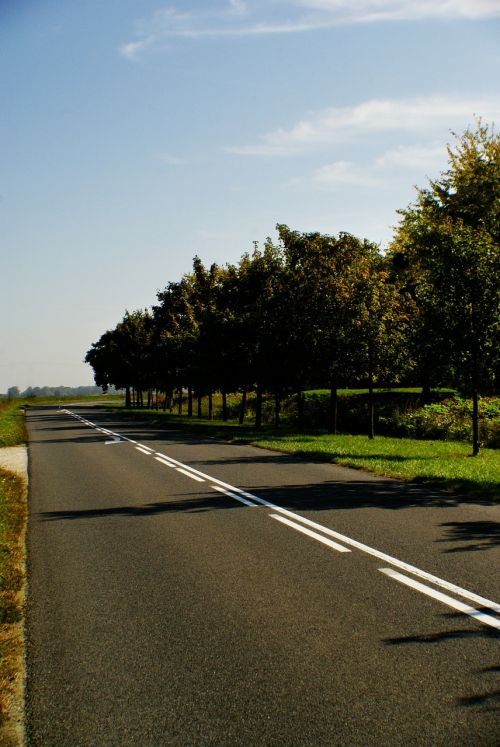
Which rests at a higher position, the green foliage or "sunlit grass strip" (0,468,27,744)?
the green foliage

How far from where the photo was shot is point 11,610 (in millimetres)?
5902

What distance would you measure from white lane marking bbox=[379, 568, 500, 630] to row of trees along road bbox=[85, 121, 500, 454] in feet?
40.4

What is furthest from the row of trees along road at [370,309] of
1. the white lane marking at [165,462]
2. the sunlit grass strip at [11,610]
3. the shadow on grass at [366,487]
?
the sunlit grass strip at [11,610]

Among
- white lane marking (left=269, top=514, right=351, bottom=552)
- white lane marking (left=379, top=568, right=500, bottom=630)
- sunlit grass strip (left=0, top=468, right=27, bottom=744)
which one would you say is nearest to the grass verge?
white lane marking (left=269, top=514, right=351, bottom=552)

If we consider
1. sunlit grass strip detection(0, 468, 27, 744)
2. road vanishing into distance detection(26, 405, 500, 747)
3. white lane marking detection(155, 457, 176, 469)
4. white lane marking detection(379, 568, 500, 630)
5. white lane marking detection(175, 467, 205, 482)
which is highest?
white lane marking detection(379, 568, 500, 630)

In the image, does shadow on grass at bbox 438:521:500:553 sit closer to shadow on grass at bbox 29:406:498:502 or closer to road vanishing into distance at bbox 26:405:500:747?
road vanishing into distance at bbox 26:405:500:747

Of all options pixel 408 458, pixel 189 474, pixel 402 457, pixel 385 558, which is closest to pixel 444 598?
pixel 385 558

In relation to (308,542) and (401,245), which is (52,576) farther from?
(401,245)

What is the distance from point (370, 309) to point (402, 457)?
8580 mm

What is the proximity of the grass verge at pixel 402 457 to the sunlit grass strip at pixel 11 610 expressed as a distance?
24.5 feet

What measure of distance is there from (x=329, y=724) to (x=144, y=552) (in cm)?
442

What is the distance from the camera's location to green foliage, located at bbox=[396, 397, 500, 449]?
24734 millimetres

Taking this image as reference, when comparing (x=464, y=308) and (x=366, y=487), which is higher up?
(x=464, y=308)

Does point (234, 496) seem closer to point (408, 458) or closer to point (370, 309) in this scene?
point (408, 458)
